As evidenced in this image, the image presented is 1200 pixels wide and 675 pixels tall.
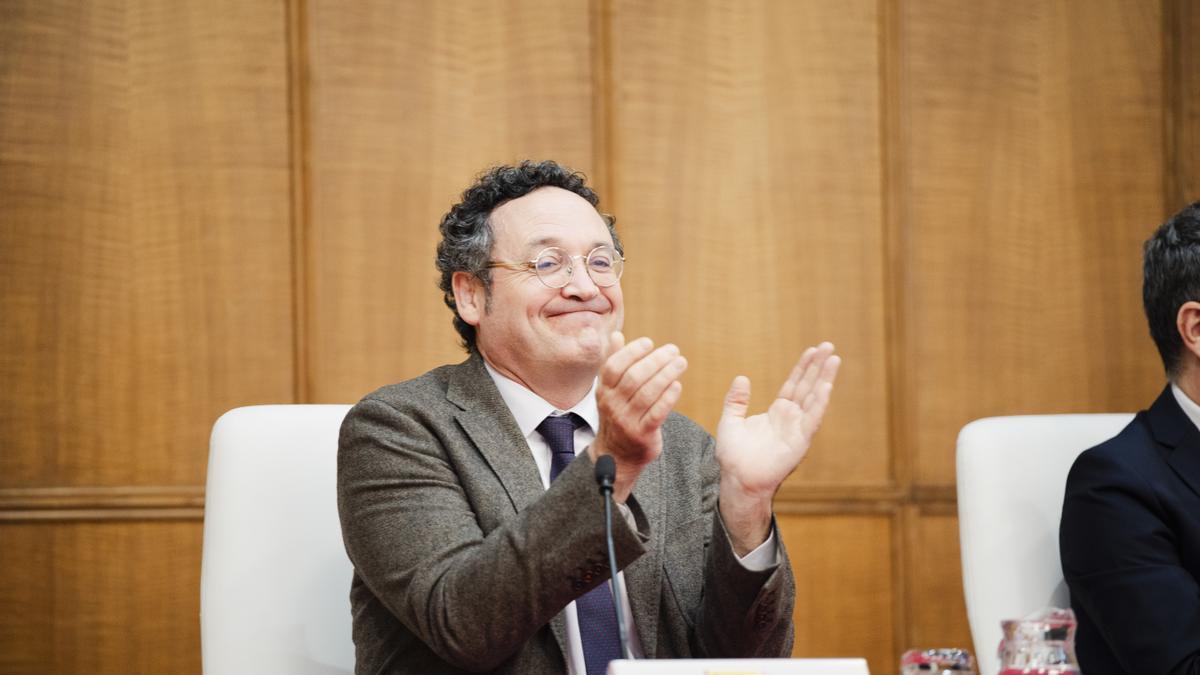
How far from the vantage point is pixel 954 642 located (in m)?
3.39

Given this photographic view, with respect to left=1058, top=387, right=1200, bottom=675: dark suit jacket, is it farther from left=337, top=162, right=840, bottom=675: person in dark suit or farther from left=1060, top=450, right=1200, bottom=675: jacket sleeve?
left=337, top=162, right=840, bottom=675: person in dark suit

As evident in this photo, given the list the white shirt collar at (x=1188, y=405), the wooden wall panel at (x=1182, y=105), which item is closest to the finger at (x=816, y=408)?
the white shirt collar at (x=1188, y=405)

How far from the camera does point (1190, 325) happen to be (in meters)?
1.99

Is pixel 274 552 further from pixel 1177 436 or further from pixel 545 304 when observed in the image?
pixel 1177 436

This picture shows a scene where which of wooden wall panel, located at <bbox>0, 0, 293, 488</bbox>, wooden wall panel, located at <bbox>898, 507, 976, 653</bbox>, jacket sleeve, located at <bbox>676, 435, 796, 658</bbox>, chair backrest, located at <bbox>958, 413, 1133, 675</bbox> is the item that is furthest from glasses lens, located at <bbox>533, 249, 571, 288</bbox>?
wooden wall panel, located at <bbox>898, 507, 976, 653</bbox>

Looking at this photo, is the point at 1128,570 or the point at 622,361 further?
the point at 1128,570

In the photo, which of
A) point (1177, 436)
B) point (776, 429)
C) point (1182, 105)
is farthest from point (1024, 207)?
point (776, 429)

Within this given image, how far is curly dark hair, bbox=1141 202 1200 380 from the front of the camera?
200 cm

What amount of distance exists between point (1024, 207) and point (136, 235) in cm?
233

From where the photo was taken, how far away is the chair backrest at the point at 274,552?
1.87 m

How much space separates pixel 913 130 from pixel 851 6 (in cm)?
37

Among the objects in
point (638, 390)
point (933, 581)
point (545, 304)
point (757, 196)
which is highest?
point (757, 196)

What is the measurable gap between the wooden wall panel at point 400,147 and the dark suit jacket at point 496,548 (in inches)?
Answer: 50.8

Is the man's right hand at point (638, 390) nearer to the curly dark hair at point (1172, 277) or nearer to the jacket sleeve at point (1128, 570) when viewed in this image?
the jacket sleeve at point (1128, 570)
